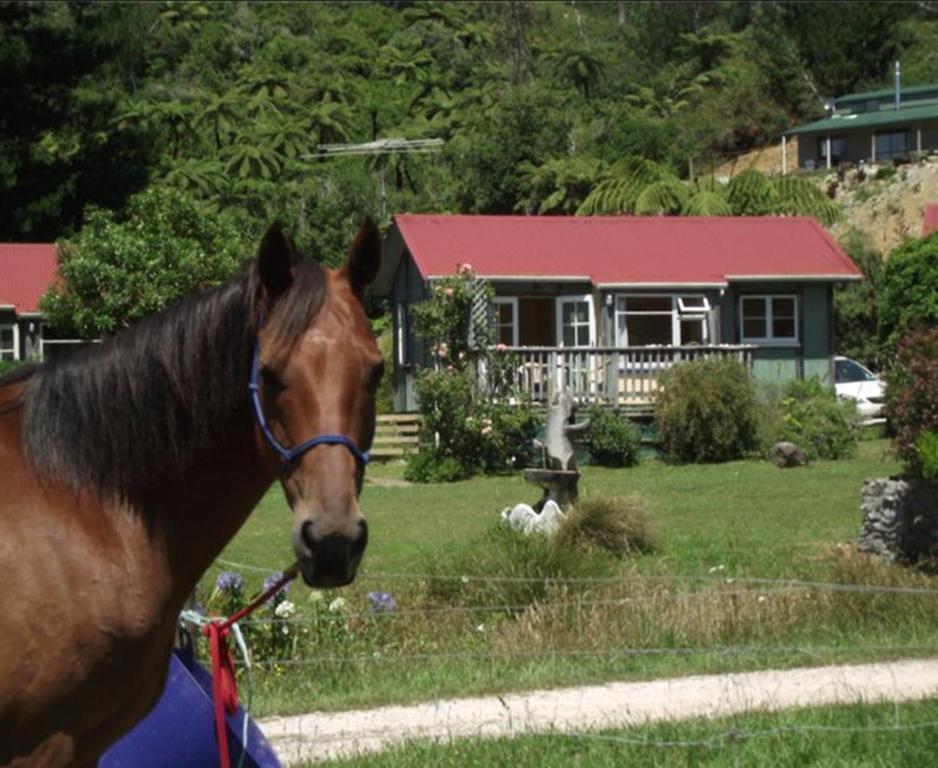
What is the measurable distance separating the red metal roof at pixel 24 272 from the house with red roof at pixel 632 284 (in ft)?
34.4

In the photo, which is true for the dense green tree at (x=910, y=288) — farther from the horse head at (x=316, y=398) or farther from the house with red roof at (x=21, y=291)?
the horse head at (x=316, y=398)

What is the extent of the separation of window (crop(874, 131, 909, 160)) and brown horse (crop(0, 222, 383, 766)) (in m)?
75.1

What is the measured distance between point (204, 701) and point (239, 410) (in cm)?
182

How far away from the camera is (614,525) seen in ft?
51.7

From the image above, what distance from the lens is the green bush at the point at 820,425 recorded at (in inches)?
1110

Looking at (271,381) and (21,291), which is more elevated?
(21,291)

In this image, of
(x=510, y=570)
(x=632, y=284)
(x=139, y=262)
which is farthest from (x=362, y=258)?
(x=632, y=284)

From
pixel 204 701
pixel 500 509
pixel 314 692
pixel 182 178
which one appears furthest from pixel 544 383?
pixel 182 178

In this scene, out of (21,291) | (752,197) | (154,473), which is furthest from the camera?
(752,197)

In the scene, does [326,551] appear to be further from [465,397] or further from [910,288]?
[910,288]

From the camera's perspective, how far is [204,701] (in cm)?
607

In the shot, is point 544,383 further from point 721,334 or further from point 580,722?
point 580,722

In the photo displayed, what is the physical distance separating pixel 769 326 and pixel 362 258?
3243 centimetres

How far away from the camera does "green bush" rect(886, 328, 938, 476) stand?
14633mm
